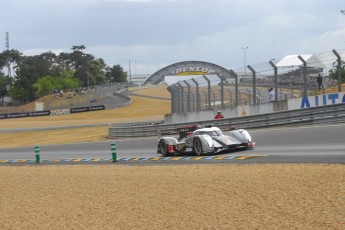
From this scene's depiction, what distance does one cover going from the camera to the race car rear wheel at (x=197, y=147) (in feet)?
54.0

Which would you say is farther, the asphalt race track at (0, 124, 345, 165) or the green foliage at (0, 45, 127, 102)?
the green foliage at (0, 45, 127, 102)

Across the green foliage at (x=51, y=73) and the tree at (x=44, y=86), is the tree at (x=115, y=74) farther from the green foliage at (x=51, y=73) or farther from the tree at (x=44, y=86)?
the tree at (x=44, y=86)

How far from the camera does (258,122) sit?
2400 cm

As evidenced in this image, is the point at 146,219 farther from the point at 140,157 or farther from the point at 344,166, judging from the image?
the point at 140,157

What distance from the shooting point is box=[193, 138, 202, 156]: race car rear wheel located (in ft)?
54.0

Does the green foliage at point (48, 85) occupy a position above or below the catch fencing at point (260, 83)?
above

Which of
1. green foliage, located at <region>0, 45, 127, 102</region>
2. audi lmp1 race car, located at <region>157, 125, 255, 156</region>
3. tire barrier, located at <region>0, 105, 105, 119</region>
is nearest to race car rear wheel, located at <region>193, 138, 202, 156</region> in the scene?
audi lmp1 race car, located at <region>157, 125, 255, 156</region>

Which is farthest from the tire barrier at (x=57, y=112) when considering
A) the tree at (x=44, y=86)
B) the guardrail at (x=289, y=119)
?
the guardrail at (x=289, y=119)

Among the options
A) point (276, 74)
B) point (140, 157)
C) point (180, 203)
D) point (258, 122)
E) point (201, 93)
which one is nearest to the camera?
point (180, 203)

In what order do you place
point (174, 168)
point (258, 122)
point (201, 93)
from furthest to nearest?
point (201, 93) → point (258, 122) → point (174, 168)

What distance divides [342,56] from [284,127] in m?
3.98

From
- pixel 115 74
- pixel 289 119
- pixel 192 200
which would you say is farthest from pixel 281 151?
pixel 115 74

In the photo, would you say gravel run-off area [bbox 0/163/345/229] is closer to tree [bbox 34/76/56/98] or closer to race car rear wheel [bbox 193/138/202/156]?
race car rear wheel [bbox 193/138/202/156]

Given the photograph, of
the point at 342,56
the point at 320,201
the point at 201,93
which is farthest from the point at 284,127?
the point at 320,201
